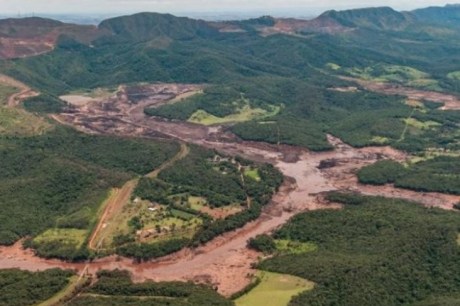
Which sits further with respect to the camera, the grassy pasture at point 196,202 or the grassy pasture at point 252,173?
the grassy pasture at point 252,173

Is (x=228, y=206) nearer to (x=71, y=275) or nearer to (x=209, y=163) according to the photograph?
(x=209, y=163)

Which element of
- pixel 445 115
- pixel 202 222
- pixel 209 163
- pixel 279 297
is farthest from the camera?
pixel 445 115

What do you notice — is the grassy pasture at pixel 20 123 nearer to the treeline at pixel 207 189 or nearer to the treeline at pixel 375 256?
the treeline at pixel 207 189

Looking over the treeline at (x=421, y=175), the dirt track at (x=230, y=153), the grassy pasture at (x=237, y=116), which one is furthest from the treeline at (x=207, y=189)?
the grassy pasture at (x=237, y=116)

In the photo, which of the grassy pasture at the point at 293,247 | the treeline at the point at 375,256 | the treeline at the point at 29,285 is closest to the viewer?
the treeline at the point at 29,285

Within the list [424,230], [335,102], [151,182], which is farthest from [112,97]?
[424,230]

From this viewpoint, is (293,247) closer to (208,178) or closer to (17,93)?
(208,178)
